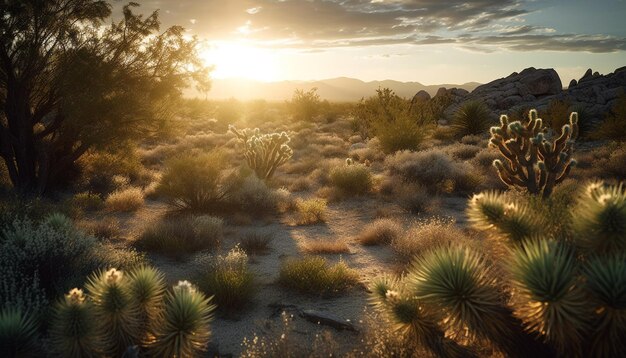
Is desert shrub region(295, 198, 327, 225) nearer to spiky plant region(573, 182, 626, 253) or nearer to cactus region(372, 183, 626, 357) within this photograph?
cactus region(372, 183, 626, 357)

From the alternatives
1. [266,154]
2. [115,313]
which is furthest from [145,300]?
[266,154]

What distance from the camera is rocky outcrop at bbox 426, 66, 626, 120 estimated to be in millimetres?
32737

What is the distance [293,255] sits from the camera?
9.26 metres

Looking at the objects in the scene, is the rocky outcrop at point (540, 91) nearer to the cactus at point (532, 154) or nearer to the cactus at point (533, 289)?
the cactus at point (532, 154)

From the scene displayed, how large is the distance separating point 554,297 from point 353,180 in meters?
11.7

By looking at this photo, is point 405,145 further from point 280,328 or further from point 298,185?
point 280,328

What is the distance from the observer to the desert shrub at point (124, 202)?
42.4 ft

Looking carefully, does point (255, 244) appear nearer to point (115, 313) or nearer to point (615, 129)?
point (115, 313)

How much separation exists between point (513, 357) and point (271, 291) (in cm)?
413

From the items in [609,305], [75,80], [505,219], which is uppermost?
[75,80]

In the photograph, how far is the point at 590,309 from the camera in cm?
337

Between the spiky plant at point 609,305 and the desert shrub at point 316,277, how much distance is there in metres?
4.25

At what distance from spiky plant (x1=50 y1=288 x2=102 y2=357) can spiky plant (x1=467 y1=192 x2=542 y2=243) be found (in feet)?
11.6

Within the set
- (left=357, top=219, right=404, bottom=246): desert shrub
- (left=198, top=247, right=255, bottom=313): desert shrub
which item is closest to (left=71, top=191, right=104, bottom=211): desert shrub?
(left=198, top=247, right=255, bottom=313): desert shrub
